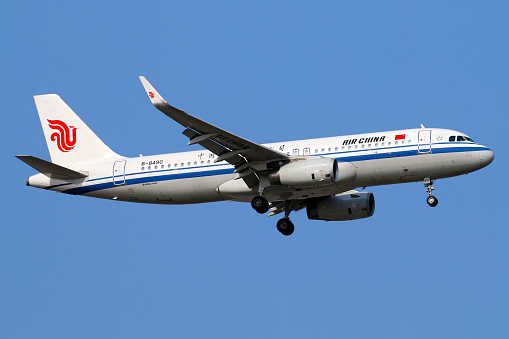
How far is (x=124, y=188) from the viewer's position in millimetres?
46750

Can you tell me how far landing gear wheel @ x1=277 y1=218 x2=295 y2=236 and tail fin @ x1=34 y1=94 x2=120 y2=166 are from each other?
32.4 feet

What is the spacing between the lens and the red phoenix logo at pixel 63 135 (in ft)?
163

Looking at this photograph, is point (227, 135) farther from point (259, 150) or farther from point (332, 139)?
point (332, 139)

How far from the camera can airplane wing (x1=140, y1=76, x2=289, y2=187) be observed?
37812mm

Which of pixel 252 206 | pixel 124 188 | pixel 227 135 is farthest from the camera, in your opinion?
pixel 124 188

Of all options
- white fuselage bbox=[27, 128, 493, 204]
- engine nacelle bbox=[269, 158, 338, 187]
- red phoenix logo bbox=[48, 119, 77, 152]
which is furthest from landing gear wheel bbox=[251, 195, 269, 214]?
red phoenix logo bbox=[48, 119, 77, 152]

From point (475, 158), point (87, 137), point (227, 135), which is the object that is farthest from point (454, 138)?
point (87, 137)

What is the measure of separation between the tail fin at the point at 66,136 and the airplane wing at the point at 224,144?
28.5 ft

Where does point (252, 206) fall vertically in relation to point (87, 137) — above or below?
below

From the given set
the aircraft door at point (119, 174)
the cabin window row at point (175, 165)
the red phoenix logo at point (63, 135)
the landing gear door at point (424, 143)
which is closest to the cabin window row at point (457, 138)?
the landing gear door at point (424, 143)

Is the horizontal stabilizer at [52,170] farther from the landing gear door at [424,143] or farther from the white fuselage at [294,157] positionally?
the landing gear door at [424,143]

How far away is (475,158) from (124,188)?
18.1m

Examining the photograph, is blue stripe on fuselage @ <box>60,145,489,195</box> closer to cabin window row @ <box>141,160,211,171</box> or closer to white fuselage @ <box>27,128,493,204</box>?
white fuselage @ <box>27,128,493,204</box>

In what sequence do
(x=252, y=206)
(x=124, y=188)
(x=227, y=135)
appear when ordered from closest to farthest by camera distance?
1. (x=227, y=135)
2. (x=252, y=206)
3. (x=124, y=188)
